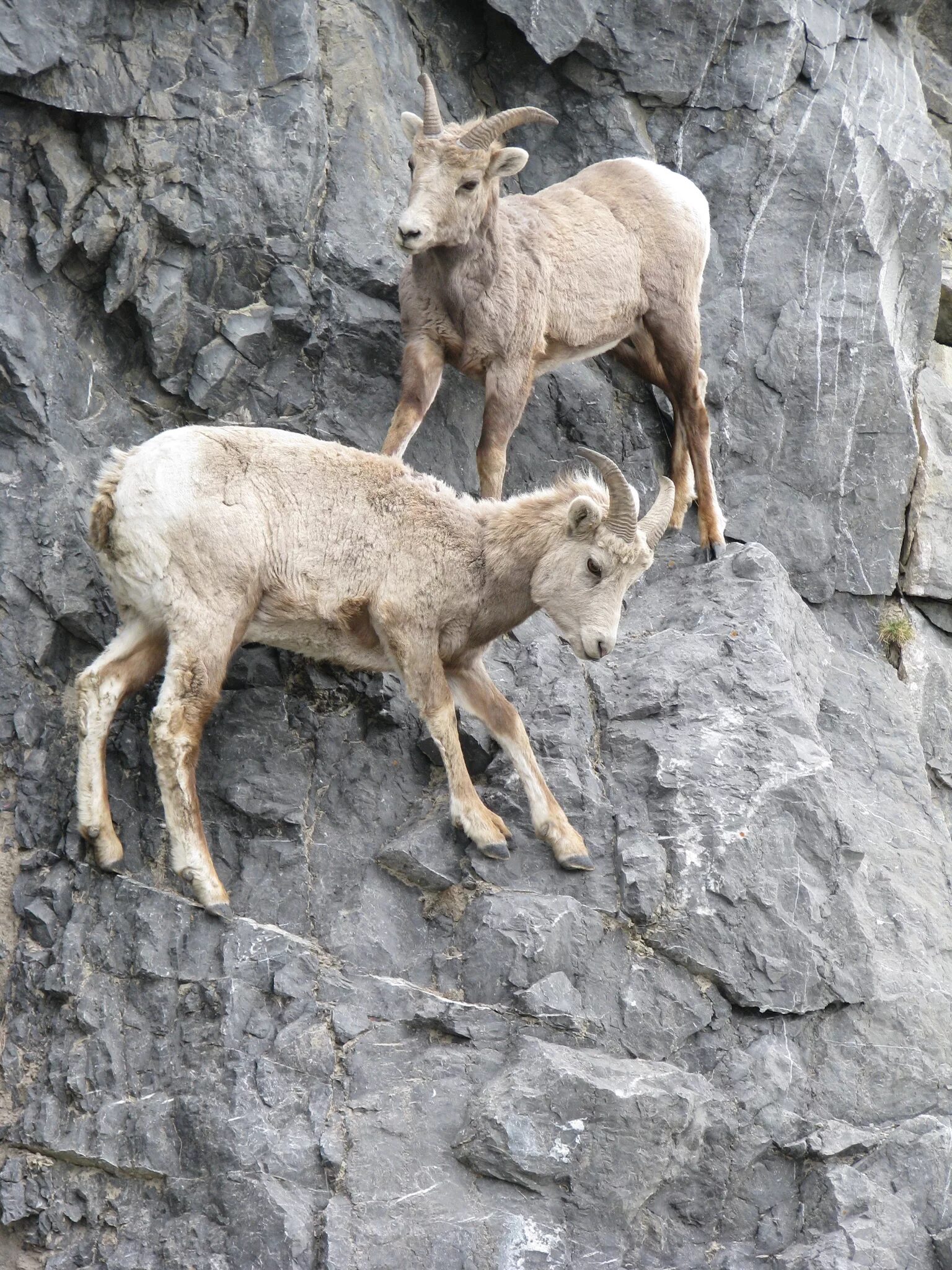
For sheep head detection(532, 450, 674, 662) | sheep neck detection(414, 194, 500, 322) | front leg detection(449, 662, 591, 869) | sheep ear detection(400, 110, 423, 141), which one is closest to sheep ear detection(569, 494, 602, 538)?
sheep head detection(532, 450, 674, 662)

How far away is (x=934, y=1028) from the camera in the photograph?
8641mm

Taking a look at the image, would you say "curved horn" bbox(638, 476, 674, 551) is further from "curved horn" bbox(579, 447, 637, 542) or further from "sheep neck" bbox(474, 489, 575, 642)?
"sheep neck" bbox(474, 489, 575, 642)

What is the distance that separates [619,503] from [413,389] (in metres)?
1.90

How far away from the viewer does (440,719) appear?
8.23 meters

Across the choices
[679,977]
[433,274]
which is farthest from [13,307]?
[679,977]

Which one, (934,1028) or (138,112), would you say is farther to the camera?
(138,112)

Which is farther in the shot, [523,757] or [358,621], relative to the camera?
[523,757]

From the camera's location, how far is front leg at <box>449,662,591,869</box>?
27.1ft

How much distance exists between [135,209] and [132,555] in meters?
3.18

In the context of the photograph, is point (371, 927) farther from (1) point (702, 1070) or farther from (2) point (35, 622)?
(2) point (35, 622)

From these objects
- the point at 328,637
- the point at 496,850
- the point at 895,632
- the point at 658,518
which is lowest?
the point at 895,632

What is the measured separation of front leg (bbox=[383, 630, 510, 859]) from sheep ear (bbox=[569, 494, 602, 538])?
1.07 metres

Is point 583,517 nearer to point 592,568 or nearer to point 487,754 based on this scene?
point 592,568

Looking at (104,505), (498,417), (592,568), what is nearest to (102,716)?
(104,505)
